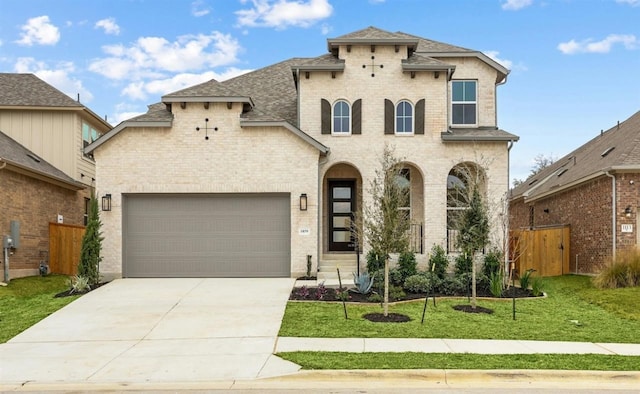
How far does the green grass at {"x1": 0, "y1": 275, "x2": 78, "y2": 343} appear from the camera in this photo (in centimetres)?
1252

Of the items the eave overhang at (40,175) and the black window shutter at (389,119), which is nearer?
the eave overhang at (40,175)

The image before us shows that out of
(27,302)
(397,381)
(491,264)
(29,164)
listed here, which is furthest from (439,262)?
(29,164)

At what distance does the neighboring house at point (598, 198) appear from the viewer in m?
18.0

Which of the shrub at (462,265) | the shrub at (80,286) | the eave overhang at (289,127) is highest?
the eave overhang at (289,127)

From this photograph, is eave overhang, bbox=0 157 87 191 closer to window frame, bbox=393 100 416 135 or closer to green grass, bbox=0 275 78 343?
green grass, bbox=0 275 78 343

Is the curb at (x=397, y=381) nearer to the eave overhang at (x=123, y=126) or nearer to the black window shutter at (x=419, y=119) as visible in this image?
the eave overhang at (x=123, y=126)

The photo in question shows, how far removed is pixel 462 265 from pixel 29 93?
1837cm

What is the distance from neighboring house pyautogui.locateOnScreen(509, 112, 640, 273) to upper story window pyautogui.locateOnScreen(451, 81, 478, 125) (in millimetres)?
4367

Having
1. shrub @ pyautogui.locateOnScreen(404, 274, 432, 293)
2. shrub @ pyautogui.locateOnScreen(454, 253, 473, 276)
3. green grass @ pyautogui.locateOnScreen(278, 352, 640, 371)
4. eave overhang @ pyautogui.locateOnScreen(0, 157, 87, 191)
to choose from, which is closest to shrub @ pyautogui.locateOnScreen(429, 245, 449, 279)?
shrub @ pyautogui.locateOnScreen(454, 253, 473, 276)

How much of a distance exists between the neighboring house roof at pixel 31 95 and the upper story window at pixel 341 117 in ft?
34.9

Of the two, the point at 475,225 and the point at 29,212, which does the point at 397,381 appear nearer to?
the point at 475,225

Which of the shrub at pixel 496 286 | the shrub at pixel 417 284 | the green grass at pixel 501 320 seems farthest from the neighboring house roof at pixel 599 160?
the shrub at pixel 417 284

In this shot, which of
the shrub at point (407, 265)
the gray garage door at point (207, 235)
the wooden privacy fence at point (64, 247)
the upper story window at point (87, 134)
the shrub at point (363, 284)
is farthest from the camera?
the upper story window at point (87, 134)

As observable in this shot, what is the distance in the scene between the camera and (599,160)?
20844 millimetres
